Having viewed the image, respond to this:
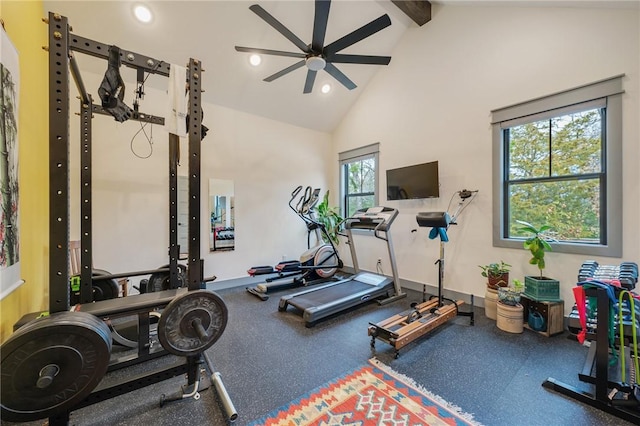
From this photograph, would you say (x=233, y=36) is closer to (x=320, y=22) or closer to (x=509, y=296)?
(x=320, y=22)

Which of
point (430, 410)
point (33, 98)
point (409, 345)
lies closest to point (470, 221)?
point (409, 345)

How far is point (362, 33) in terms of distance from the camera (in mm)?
2889

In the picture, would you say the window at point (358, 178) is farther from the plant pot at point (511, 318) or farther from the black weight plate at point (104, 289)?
the black weight plate at point (104, 289)

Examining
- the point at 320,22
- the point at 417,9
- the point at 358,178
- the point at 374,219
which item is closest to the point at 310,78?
the point at 320,22

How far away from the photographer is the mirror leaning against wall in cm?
449

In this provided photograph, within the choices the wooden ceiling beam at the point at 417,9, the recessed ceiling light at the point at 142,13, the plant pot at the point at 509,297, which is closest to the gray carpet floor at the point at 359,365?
the plant pot at the point at 509,297

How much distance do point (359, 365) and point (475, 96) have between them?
3915 mm

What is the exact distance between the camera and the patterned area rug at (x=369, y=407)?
1.68m

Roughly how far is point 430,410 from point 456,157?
339cm

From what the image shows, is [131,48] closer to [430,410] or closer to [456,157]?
[456,157]

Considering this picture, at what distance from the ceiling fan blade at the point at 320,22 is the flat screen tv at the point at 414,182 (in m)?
2.39

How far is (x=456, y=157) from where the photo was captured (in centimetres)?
390

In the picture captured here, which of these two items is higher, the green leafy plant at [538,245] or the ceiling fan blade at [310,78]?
the ceiling fan blade at [310,78]

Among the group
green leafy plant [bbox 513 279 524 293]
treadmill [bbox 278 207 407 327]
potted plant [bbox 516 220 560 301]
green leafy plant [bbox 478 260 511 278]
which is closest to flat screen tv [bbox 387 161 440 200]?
treadmill [bbox 278 207 407 327]
